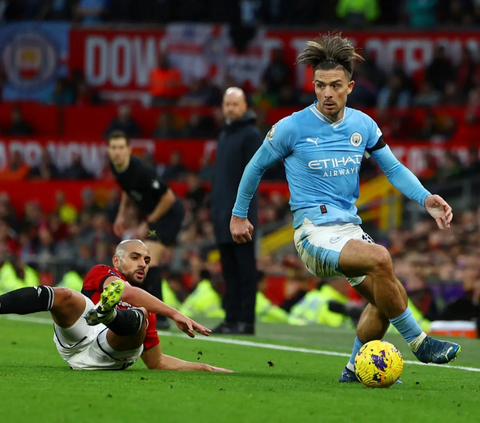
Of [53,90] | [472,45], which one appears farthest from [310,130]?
[53,90]

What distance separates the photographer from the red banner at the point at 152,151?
64.0 feet

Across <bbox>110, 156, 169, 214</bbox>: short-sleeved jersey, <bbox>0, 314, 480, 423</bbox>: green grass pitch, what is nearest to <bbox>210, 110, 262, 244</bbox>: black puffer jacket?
<bbox>110, 156, 169, 214</bbox>: short-sleeved jersey

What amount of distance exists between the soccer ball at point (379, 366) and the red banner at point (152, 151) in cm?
1313

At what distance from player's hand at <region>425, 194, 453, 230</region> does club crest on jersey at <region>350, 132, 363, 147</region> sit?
56 centimetres

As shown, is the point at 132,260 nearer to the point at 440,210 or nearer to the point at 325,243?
the point at 325,243

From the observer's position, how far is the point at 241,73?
946 inches

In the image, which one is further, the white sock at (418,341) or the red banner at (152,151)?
the red banner at (152,151)

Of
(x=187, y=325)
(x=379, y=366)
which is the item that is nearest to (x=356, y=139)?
(x=379, y=366)

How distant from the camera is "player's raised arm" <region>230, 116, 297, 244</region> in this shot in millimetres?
6719

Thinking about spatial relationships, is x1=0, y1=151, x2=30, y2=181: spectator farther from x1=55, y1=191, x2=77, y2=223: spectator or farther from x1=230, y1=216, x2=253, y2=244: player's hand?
x1=230, y1=216, x2=253, y2=244: player's hand

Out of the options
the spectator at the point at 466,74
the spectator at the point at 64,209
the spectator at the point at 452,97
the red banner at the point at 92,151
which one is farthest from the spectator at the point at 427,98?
the spectator at the point at 64,209

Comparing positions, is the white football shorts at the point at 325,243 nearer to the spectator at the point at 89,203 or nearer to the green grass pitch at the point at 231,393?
the green grass pitch at the point at 231,393

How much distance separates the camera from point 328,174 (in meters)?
6.70

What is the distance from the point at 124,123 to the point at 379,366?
16.3m
